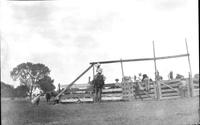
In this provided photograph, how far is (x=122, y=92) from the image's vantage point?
55.8ft

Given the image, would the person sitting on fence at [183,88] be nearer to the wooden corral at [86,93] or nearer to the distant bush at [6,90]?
the wooden corral at [86,93]

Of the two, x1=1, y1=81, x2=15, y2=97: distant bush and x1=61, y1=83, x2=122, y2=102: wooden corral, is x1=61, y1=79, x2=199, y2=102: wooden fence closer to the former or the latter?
x1=61, y1=83, x2=122, y2=102: wooden corral

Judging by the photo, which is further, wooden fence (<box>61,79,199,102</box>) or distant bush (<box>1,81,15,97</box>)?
wooden fence (<box>61,79,199,102</box>)

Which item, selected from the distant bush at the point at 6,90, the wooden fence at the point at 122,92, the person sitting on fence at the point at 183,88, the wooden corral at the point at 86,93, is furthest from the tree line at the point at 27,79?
the person sitting on fence at the point at 183,88

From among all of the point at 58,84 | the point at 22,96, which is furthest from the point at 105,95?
the point at 22,96

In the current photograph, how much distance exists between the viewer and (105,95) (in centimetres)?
1747

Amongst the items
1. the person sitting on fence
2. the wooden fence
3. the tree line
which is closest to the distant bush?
the tree line

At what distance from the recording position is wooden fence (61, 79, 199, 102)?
642 inches

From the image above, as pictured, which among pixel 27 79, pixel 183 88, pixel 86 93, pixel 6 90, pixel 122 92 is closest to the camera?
pixel 6 90

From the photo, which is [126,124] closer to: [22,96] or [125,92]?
[22,96]

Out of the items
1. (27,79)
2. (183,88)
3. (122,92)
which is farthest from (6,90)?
(183,88)

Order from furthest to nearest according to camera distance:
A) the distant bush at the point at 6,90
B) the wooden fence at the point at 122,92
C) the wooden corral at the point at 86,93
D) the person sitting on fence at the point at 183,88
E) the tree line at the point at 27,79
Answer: the wooden corral at the point at 86,93 → the wooden fence at the point at 122,92 → the person sitting on fence at the point at 183,88 → the tree line at the point at 27,79 → the distant bush at the point at 6,90

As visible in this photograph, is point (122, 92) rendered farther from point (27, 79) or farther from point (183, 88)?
point (27, 79)

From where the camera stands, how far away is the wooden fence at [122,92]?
16.3 m
